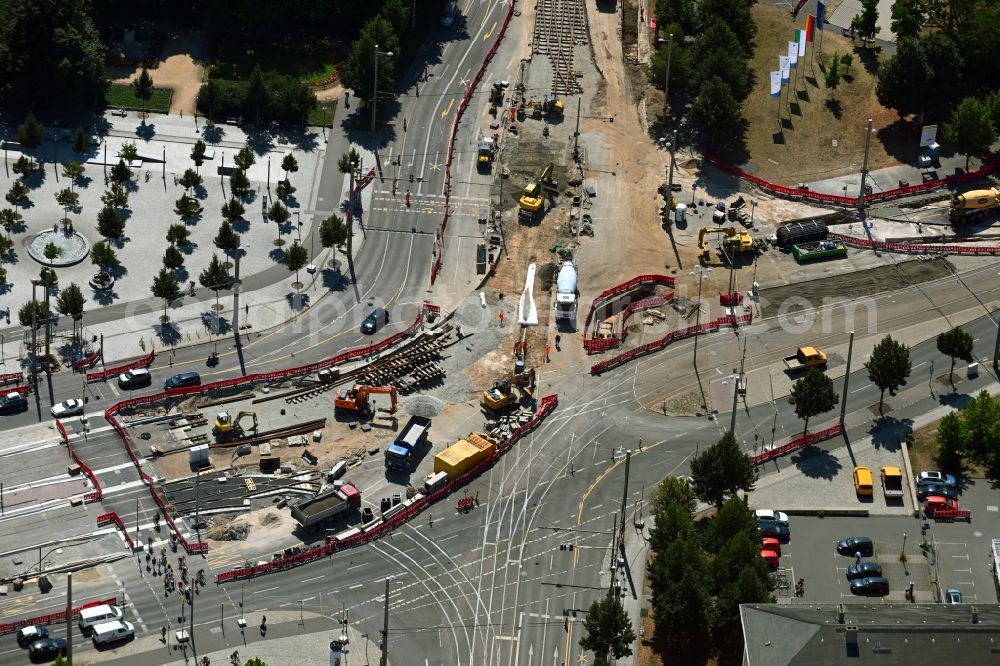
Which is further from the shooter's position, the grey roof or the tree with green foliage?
the tree with green foliage

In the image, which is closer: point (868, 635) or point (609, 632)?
point (868, 635)

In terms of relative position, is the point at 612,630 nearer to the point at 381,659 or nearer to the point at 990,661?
the point at 381,659

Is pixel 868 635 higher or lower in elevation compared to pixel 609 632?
lower

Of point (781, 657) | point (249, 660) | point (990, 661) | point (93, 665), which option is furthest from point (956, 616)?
point (93, 665)

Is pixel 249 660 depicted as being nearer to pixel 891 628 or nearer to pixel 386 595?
pixel 386 595

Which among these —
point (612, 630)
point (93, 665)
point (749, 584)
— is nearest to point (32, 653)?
point (93, 665)

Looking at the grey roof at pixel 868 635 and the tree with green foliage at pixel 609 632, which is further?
the tree with green foliage at pixel 609 632
